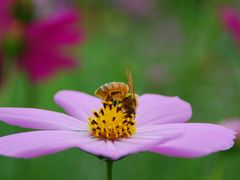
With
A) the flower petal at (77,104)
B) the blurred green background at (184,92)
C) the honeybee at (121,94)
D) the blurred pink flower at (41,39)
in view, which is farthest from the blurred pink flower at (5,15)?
the honeybee at (121,94)

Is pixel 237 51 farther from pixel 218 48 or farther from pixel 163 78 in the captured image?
pixel 163 78

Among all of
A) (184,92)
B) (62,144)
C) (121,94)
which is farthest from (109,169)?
(184,92)

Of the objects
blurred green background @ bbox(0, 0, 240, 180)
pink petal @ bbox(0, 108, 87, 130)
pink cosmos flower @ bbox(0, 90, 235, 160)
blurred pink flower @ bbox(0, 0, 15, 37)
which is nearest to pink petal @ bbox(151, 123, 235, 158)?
pink cosmos flower @ bbox(0, 90, 235, 160)

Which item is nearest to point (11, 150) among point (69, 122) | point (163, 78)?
point (69, 122)

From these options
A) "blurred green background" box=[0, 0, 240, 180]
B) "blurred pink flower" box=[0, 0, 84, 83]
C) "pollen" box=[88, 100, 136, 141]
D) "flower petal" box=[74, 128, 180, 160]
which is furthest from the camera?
"blurred green background" box=[0, 0, 240, 180]

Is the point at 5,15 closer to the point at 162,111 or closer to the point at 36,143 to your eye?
the point at 162,111

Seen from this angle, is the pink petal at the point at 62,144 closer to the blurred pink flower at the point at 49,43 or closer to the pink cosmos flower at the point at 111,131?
the pink cosmos flower at the point at 111,131

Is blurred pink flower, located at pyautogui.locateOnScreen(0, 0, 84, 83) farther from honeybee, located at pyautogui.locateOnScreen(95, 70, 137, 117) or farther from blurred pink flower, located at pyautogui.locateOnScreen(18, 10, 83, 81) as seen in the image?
honeybee, located at pyautogui.locateOnScreen(95, 70, 137, 117)
